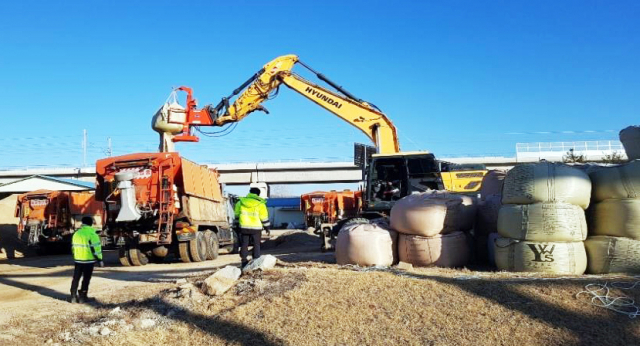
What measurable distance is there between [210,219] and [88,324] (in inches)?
406

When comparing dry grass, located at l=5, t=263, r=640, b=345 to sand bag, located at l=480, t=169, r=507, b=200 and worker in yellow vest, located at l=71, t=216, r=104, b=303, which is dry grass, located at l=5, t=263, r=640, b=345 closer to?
worker in yellow vest, located at l=71, t=216, r=104, b=303

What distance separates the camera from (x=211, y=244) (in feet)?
52.8

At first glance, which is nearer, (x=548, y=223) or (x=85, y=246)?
(x=548, y=223)

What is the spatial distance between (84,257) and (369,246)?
14.5 feet

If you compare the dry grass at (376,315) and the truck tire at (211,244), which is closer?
the dry grass at (376,315)

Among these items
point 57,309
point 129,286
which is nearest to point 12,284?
point 129,286

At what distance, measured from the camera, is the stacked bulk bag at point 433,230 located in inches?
315

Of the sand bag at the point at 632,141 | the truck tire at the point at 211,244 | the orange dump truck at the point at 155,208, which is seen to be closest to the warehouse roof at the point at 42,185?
the truck tire at the point at 211,244

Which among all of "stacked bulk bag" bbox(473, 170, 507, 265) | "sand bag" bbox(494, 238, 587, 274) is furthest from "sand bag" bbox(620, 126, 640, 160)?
"sand bag" bbox(494, 238, 587, 274)

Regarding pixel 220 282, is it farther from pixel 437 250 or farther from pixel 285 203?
pixel 285 203

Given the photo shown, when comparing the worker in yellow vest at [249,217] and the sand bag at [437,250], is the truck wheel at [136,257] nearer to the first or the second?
the worker in yellow vest at [249,217]

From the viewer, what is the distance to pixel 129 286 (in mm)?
9727

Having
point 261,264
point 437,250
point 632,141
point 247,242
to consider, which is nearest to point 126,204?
point 247,242

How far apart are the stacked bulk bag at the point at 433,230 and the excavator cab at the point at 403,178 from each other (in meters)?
4.28
